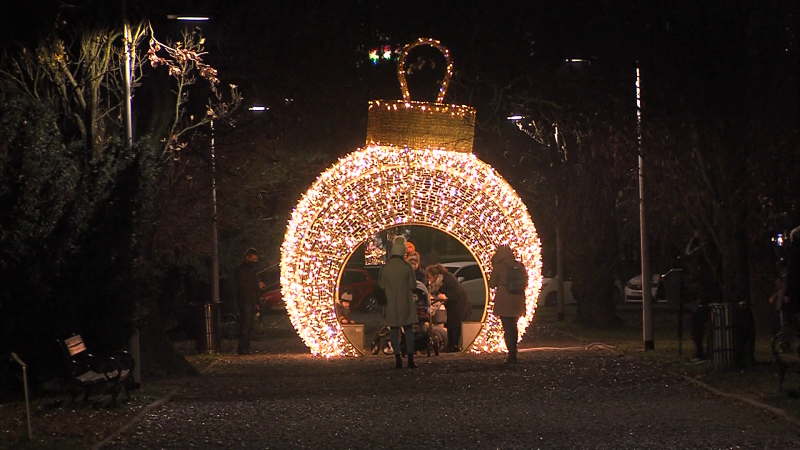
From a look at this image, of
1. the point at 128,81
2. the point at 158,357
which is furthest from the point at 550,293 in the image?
the point at 128,81

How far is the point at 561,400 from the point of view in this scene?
1338 centimetres

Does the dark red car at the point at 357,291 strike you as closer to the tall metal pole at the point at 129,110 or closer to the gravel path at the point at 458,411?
the gravel path at the point at 458,411

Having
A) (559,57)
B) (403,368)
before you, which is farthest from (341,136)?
(403,368)

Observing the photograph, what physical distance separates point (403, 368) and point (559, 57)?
26.7 ft

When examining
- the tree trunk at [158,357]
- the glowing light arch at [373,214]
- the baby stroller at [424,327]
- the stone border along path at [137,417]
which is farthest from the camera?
the baby stroller at [424,327]

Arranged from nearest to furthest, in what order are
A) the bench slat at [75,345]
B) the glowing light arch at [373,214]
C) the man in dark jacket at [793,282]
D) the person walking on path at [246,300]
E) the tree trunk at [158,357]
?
the bench slat at [75,345], the man in dark jacket at [793,282], the tree trunk at [158,357], the glowing light arch at [373,214], the person walking on path at [246,300]

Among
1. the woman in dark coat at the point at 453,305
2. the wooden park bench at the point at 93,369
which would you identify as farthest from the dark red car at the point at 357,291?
the wooden park bench at the point at 93,369

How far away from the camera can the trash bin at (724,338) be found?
16031 mm

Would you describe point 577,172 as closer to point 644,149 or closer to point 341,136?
point 341,136

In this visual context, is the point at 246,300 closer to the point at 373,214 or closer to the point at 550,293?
the point at 373,214

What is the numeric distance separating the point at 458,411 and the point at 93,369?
465 cm

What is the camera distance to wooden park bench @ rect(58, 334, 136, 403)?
45.0 ft

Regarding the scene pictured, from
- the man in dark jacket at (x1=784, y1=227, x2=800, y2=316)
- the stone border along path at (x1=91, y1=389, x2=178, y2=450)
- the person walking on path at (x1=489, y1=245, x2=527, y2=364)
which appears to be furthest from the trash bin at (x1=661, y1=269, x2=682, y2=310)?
the stone border along path at (x1=91, y1=389, x2=178, y2=450)

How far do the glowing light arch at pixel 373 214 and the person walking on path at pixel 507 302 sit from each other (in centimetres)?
183
